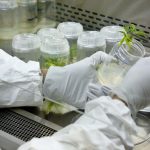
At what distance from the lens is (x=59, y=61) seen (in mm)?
1506

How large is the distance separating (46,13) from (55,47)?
57 centimetres

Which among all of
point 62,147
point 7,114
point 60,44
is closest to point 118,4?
point 60,44

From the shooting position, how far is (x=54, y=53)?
150cm

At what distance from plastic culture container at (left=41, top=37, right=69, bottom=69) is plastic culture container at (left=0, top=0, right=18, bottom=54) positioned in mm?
227

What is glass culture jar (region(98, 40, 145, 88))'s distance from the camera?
1119mm

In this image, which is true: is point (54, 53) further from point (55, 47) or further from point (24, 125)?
point (24, 125)

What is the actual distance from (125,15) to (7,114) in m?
0.84

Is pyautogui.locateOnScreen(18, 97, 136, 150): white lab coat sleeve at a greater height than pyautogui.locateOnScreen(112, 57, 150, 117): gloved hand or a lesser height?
lesser

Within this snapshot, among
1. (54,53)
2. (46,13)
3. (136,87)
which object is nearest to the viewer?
(136,87)

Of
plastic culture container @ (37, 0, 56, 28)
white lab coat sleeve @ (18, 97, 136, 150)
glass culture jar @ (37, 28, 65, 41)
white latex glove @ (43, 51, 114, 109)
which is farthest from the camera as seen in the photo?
plastic culture container @ (37, 0, 56, 28)

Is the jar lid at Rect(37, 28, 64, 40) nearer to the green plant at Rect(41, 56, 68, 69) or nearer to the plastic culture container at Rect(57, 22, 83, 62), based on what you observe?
the plastic culture container at Rect(57, 22, 83, 62)

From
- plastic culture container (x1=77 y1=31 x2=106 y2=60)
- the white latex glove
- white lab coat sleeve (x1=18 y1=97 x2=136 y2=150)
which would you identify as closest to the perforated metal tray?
the white latex glove

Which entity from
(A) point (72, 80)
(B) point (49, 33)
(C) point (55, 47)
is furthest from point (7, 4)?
(A) point (72, 80)

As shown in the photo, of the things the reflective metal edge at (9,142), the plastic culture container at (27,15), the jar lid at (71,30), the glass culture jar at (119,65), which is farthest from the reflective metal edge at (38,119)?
the plastic culture container at (27,15)
